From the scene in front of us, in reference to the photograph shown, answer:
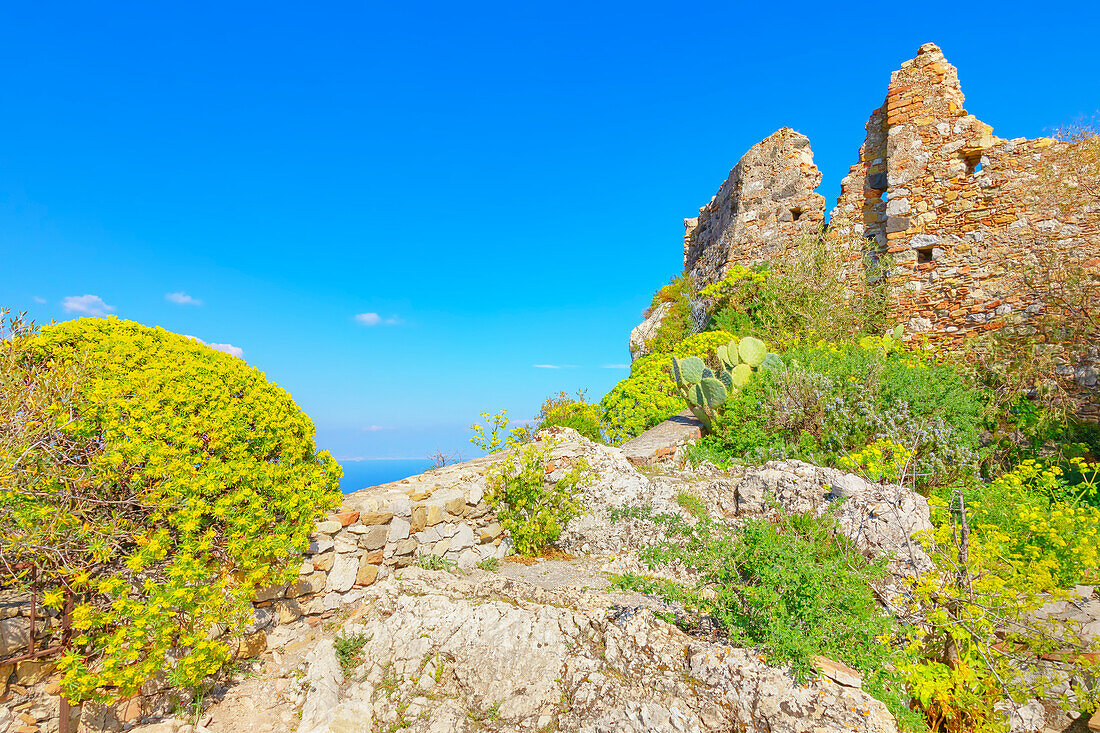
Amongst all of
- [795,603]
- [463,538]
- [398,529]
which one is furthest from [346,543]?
[795,603]

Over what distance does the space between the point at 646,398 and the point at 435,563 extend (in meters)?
4.73

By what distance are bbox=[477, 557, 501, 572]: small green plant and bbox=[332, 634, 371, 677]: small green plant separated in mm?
1149

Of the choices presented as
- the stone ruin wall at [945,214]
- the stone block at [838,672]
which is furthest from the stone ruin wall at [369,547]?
the stone ruin wall at [945,214]

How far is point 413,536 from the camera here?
439cm

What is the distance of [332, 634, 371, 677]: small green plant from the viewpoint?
332cm

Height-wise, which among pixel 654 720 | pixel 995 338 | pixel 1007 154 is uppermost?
pixel 1007 154

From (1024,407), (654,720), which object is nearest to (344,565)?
(654,720)

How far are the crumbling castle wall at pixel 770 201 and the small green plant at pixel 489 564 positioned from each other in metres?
9.18

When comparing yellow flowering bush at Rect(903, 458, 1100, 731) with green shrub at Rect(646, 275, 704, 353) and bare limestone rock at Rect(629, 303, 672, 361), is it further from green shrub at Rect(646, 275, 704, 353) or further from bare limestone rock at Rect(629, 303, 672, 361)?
bare limestone rock at Rect(629, 303, 672, 361)

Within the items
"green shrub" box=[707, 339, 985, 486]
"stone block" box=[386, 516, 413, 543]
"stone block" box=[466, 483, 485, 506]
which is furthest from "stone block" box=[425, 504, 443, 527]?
"green shrub" box=[707, 339, 985, 486]

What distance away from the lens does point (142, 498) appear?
301cm

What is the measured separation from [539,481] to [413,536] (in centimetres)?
122

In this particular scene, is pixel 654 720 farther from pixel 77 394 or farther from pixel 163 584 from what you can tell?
pixel 77 394

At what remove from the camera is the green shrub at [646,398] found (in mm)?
7910
